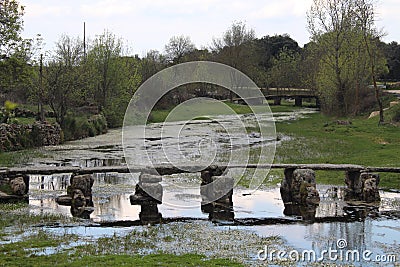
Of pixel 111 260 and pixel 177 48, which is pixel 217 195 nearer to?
pixel 111 260

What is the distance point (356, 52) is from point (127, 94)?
65.0 feet

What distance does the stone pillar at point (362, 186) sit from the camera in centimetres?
1480

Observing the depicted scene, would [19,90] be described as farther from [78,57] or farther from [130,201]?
[130,201]

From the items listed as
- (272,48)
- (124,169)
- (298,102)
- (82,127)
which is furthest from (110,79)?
(272,48)

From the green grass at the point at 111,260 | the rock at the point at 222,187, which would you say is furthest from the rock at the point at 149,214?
the green grass at the point at 111,260

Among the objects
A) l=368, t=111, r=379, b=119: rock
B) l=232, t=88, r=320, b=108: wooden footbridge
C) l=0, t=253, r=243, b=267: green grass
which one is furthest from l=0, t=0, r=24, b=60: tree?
l=232, t=88, r=320, b=108: wooden footbridge

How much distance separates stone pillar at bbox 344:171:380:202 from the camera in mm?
14805

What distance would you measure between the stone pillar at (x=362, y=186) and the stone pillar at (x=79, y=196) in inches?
264

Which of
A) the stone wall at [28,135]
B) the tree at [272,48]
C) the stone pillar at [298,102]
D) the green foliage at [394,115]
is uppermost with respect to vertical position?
the tree at [272,48]

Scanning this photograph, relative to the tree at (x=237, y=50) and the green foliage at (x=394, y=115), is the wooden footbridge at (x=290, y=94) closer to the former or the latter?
the tree at (x=237, y=50)

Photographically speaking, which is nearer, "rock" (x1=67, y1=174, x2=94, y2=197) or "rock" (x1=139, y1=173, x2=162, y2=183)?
"rock" (x1=67, y1=174, x2=94, y2=197)

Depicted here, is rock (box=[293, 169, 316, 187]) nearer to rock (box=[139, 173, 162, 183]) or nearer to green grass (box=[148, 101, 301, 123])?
rock (box=[139, 173, 162, 183])

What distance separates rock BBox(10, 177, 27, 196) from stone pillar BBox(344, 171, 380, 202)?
8.48 meters

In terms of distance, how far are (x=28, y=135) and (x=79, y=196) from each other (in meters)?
14.7
